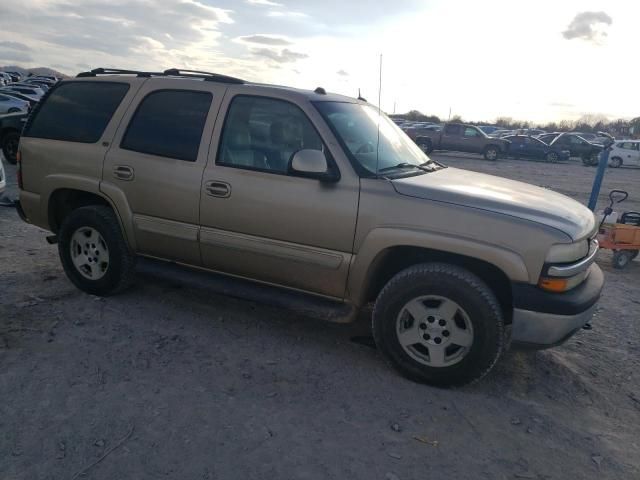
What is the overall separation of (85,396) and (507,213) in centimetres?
278

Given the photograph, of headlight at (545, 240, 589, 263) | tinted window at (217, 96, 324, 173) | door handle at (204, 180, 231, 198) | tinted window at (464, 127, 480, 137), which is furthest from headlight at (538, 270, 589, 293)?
tinted window at (464, 127, 480, 137)

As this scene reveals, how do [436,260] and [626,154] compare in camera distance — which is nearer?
[436,260]

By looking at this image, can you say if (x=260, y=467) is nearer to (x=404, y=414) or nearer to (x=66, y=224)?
(x=404, y=414)

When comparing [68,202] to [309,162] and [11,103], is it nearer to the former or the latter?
[309,162]

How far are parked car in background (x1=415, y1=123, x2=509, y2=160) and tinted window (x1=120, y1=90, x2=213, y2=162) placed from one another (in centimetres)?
2189

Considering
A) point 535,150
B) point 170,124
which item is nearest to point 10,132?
point 170,124

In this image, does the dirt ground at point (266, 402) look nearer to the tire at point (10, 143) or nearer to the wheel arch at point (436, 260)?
the wheel arch at point (436, 260)

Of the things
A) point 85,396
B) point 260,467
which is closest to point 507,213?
point 260,467

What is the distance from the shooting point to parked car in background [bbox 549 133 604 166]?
2594 centimetres

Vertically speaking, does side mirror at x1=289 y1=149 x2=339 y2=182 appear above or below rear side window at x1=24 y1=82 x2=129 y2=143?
below

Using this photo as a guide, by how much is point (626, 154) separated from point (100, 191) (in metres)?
26.6

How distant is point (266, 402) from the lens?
3.11m

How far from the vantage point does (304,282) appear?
370 centimetres

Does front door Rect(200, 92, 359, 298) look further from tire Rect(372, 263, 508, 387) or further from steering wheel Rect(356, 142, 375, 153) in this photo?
tire Rect(372, 263, 508, 387)
